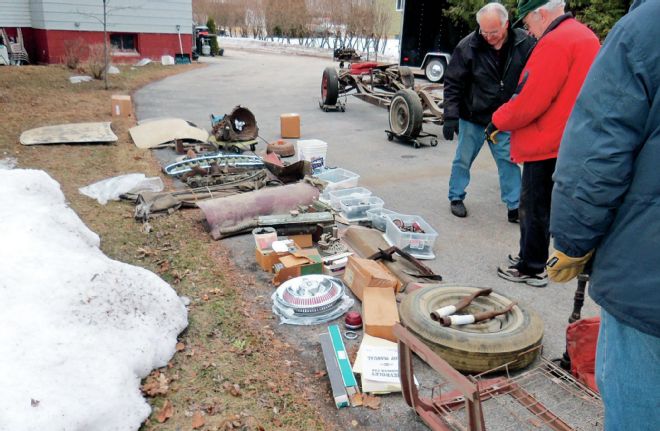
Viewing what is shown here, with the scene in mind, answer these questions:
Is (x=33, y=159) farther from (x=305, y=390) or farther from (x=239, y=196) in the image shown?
(x=305, y=390)

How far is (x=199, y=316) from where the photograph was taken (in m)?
3.64

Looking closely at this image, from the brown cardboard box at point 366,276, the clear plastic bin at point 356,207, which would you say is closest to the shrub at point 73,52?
the clear plastic bin at point 356,207

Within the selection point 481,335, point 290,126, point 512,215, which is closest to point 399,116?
point 290,126

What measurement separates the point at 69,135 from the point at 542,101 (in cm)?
758

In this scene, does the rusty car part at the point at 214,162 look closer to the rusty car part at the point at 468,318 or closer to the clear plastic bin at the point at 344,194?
the clear plastic bin at the point at 344,194

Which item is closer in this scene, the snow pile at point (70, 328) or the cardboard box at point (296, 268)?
the snow pile at point (70, 328)

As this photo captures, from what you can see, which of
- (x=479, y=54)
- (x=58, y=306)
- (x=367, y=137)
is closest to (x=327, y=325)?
(x=58, y=306)

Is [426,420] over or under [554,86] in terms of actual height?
under

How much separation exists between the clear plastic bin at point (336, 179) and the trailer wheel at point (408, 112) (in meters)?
2.91

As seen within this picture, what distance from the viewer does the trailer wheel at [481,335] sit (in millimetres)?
2967

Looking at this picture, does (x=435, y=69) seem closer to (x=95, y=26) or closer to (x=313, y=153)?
(x=313, y=153)

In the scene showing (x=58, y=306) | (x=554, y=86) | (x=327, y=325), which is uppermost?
(x=554, y=86)

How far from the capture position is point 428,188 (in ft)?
22.5

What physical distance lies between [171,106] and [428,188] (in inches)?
332
